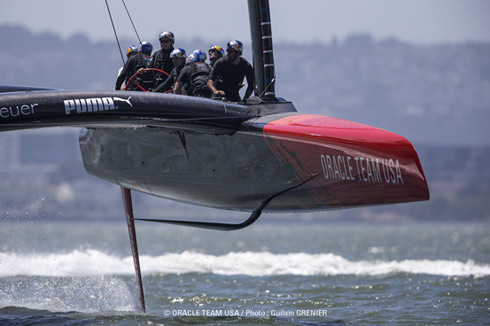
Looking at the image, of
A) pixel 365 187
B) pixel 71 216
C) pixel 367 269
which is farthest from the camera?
pixel 71 216

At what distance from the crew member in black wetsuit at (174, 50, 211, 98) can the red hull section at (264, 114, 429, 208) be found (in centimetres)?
119

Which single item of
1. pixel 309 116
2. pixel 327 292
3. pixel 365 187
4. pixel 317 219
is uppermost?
pixel 309 116

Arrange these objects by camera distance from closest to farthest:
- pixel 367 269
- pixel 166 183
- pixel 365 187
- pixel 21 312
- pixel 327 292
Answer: pixel 365 187 → pixel 21 312 → pixel 166 183 → pixel 327 292 → pixel 367 269

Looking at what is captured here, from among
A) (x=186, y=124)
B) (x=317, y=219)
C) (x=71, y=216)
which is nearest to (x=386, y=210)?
(x=317, y=219)

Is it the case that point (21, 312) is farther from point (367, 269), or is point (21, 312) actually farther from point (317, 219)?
point (317, 219)

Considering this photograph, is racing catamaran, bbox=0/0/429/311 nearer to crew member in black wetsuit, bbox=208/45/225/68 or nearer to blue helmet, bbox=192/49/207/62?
blue helmet, bbox=192/49/207/62

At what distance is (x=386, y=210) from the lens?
11262cm

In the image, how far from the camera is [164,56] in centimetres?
853

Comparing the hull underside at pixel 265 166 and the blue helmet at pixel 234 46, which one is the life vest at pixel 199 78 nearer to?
the blue helmet at pixel 234 46

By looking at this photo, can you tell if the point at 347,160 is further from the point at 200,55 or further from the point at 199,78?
the point at 200,55

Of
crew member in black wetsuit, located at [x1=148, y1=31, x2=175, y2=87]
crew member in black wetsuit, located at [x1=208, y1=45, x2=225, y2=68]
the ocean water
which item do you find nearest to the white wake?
the ocean water

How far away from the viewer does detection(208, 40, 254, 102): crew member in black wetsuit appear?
759 cm

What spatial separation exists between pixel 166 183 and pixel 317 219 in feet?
357

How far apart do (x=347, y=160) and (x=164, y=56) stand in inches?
110
